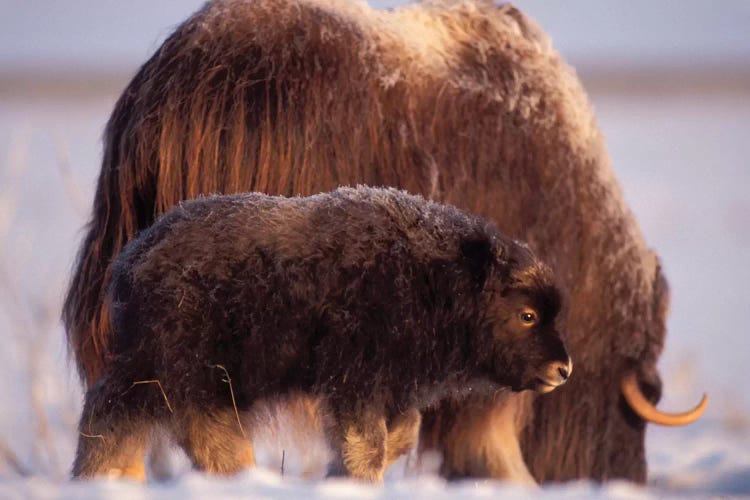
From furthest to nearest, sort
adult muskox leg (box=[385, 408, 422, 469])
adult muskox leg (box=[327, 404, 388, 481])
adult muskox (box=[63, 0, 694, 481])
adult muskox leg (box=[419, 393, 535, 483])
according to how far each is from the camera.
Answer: adult muskox leg (box=[419, 393, 535, 483]), adult muskox (box=[63, 0, 694, 481]), adult muskox leg (box=[385, 408, 422, 469]), adult muskox leg (box=[327, 404, 388, 481])

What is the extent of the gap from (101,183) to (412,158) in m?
0.87

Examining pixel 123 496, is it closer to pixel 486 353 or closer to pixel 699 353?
pixel 486 353

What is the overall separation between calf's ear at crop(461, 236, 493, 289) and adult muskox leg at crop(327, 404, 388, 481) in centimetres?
37

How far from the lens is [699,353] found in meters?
7.67

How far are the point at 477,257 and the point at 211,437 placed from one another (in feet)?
2.18

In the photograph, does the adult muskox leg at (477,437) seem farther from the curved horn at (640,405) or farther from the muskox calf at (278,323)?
the muskox calf at (278,323)

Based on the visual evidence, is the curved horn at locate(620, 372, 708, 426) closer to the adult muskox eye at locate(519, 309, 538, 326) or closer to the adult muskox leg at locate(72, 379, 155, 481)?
the adult muskox eye at locate(519, 309, 538, 326)

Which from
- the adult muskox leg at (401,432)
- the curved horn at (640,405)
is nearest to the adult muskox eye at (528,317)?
the adult muskox leg at (401,432)

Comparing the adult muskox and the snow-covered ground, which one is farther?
the adult muskox

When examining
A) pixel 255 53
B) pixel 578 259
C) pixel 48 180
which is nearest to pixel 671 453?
pixel 578 259

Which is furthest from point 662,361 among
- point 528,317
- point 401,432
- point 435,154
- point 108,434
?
point 108,434

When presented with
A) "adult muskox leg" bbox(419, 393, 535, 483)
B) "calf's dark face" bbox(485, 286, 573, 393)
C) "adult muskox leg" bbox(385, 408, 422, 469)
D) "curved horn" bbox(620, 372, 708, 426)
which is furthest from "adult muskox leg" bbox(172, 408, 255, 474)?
"curved horn" bbox(620, 372, 708, 426)

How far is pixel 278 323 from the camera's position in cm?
232

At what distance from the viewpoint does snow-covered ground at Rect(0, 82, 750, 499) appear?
2.30 meters
